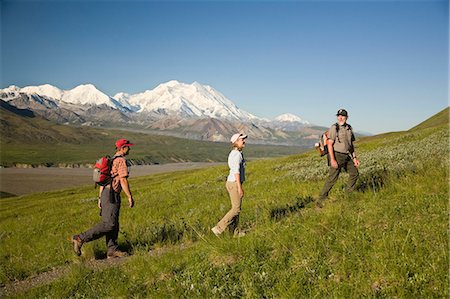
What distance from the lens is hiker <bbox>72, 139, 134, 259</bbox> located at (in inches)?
392

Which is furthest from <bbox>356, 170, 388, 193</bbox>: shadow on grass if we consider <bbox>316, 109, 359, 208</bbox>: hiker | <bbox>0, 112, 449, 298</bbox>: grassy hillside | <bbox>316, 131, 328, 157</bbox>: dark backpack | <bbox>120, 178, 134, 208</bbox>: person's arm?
<bbox>120, 178, 134, 208</bbox>: person's arm

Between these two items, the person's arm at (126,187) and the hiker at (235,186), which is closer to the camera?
the hiker at (235,186)

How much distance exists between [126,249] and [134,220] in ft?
17.7

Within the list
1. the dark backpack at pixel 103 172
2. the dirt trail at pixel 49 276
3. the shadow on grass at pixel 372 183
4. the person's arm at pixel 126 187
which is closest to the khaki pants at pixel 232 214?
the dirt trail at pixel 49 276

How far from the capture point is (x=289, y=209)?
36.3 feet

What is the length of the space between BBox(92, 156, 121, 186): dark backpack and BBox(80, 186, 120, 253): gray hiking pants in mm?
235

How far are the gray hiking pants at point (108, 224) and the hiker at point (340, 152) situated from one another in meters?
6.64

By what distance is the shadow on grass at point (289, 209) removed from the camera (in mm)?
10584

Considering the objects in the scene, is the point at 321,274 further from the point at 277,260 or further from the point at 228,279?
the point at 228,279

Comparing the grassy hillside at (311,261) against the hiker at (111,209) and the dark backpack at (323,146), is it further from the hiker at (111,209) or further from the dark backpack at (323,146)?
the dark backpack at (323,146)

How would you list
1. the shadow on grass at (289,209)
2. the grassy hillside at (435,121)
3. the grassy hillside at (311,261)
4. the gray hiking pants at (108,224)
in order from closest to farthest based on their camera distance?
the grassy hillside at (311,261)
the gray hiking pants at (108,224)
the shadow on grass at (289,209)
the grassy hillside at (435,121)

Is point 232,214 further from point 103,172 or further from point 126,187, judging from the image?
point 103,172

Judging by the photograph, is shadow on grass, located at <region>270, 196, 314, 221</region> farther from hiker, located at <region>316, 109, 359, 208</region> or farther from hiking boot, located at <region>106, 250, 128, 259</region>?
hiking boot, located at <region>106, 250, 128, 259</region>

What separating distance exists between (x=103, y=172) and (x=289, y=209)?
19.9 feet
